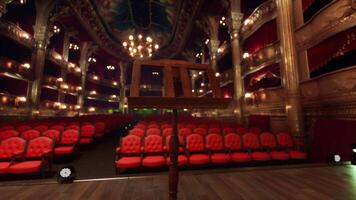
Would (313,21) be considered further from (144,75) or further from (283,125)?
(144,75)

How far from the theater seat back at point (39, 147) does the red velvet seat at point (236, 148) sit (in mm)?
4032

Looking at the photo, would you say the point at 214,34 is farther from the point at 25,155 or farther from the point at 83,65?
the point at 83,65

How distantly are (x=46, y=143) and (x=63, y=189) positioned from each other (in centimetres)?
175

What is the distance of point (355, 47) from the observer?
15.7ft

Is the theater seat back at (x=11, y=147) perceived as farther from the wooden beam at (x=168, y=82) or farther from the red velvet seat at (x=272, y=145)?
the red velvet seat at (x=272, y=145)

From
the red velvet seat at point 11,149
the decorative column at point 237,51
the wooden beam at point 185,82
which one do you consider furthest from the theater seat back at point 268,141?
the decorative column at point 237,51

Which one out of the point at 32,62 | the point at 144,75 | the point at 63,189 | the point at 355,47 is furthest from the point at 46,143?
the point at 144,75

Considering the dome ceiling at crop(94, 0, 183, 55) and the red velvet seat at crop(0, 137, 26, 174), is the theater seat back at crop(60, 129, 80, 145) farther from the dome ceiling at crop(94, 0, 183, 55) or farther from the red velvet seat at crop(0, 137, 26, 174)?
the dome ceiling at crop(94, 0, 183, 55)

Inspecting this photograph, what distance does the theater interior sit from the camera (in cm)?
271

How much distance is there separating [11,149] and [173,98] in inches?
165

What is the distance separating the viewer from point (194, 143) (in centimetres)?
459

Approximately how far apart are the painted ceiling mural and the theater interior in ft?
5.88

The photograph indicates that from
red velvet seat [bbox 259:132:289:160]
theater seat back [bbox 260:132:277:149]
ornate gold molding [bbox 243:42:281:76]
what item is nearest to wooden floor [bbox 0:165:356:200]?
red velvet seat [bbox 259:132:289:160]

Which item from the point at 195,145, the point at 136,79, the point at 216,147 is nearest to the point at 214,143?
the point at 216,147
